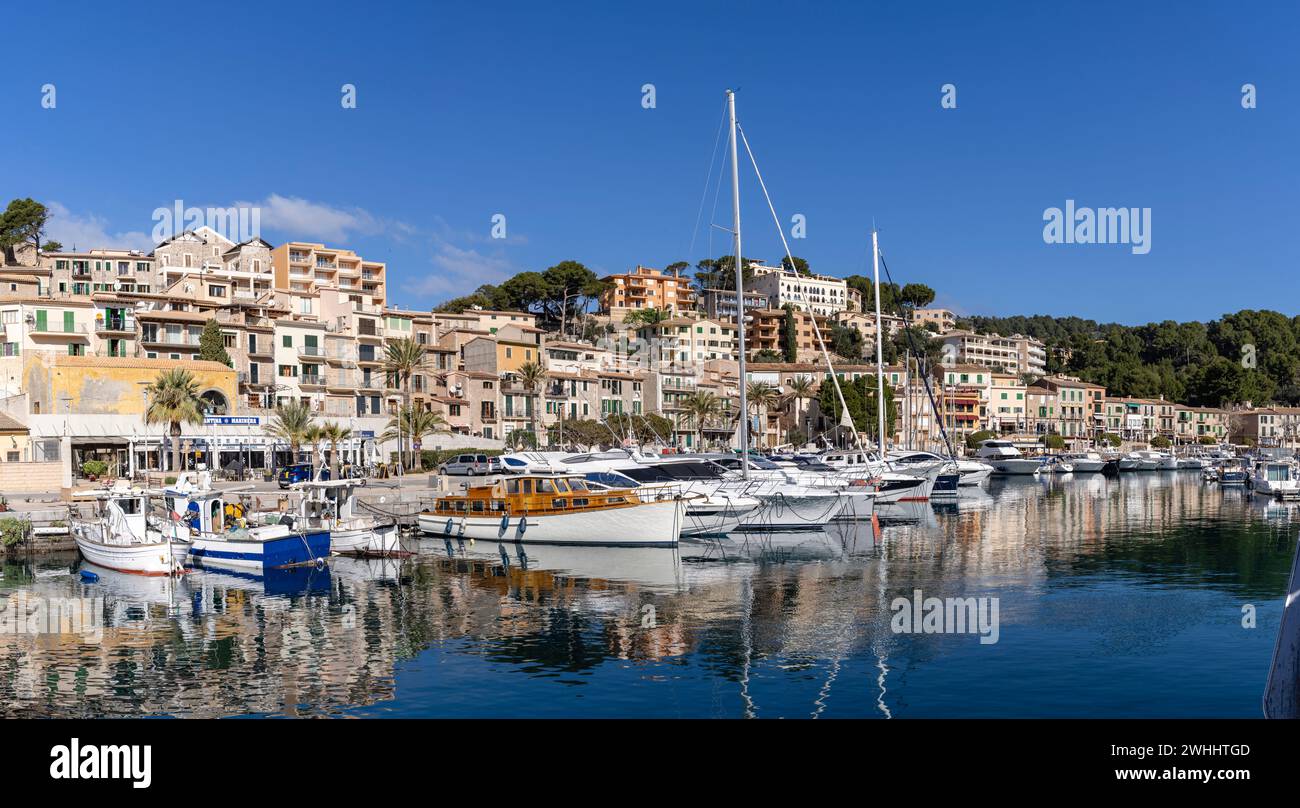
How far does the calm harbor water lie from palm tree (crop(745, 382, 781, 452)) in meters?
69.9

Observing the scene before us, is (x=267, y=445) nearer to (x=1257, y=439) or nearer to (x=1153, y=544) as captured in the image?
(x=1153, y=544)

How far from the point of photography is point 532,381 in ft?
299

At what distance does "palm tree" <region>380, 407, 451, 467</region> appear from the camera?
72438mm

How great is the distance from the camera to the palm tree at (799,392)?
122 m

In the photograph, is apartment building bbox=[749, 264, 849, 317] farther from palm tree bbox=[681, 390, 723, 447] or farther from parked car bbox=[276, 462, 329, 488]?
parked car bbox=[276, 462, 329, 488]

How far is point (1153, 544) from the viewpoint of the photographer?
43.3 m

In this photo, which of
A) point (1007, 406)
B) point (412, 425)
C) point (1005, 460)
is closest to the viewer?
point (412, 425)

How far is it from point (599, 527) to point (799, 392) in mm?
83330

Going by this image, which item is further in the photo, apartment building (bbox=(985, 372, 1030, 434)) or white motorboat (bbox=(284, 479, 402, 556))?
apartment building (bbox=(985, 372, 1030, 434))

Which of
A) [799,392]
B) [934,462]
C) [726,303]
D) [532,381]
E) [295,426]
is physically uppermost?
[726,303]

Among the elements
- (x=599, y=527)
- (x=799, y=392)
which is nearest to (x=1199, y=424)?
(x=799, y=392)

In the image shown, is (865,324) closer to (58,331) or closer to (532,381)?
(532,381)

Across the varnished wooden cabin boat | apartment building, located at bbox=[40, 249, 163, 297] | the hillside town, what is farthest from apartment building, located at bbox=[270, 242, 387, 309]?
the varnished wooden cabin boat

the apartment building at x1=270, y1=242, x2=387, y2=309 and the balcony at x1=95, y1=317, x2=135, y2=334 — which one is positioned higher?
the apartment building at x1=270, y1=242, x2=387, y2=309
